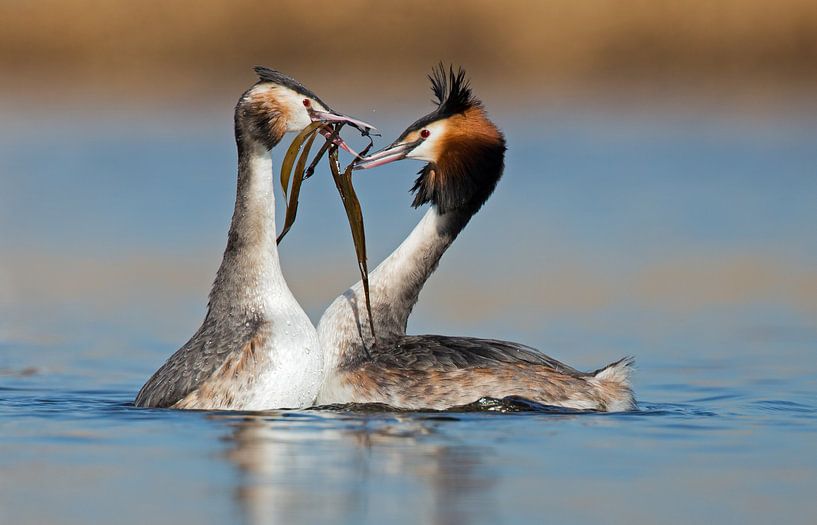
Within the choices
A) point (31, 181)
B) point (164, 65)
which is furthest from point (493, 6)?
point (31, 181)

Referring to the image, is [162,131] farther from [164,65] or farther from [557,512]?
[557,512]

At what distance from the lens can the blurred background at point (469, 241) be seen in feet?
26.1

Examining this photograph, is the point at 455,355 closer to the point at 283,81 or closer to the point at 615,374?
the point at 615,374

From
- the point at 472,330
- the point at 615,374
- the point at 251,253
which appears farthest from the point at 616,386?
the point at 472,330

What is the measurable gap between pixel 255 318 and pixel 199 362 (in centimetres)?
39

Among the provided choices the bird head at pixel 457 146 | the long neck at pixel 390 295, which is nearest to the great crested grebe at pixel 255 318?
the long neck at pixel 390 295

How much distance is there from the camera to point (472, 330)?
13.6 m

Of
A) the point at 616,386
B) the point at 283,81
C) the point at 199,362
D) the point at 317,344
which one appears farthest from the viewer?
the point at 616,386

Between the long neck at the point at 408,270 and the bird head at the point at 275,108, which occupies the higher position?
the bird head at the point at 275,108

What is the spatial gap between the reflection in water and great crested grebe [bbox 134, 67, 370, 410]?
24 cm

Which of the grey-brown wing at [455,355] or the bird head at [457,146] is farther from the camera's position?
the bird head at [457,146]

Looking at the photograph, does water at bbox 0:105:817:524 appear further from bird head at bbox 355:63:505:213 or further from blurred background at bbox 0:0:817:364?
bird head at bbox 355:63:505:213

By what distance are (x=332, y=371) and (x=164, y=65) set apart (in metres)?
28.8

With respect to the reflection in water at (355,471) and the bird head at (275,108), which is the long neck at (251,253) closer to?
the bird head at (275,108)
